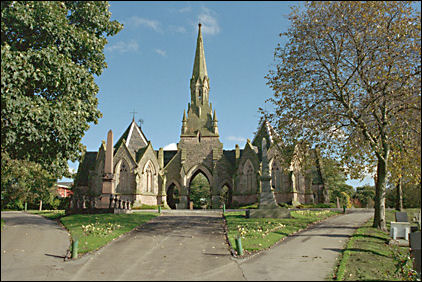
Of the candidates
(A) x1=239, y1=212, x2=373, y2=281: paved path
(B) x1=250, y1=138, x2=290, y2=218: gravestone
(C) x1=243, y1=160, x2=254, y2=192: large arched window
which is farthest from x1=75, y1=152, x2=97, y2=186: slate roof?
(A) x1=239, y1=212, x2=373, y2=281: paved path

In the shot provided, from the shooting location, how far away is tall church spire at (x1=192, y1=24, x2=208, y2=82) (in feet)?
179

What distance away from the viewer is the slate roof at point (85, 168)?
47625 mm

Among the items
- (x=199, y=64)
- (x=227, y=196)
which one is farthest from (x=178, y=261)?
(x=199, y=64)

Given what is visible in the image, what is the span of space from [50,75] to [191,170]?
34.6 m

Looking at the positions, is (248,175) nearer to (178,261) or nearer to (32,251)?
(178,261)

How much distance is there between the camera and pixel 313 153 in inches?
835

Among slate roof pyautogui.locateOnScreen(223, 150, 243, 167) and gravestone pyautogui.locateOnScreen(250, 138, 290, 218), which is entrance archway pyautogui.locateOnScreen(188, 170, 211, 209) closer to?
slate roof pyautogui.locateOnScreen(223, 150, 243, 167)

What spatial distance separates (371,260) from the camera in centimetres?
1142

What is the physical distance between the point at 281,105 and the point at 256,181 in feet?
80.5

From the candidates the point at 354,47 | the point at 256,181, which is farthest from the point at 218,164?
the point at 354,47

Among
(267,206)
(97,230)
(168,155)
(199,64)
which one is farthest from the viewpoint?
(199,64)

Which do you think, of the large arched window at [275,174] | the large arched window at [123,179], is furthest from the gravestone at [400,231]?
Result: the large arched window at [123,179]

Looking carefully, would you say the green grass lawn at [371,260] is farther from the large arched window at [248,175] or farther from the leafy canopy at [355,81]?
the large arched window at [248,175]

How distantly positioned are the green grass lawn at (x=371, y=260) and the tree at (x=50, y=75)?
38.8 ft
